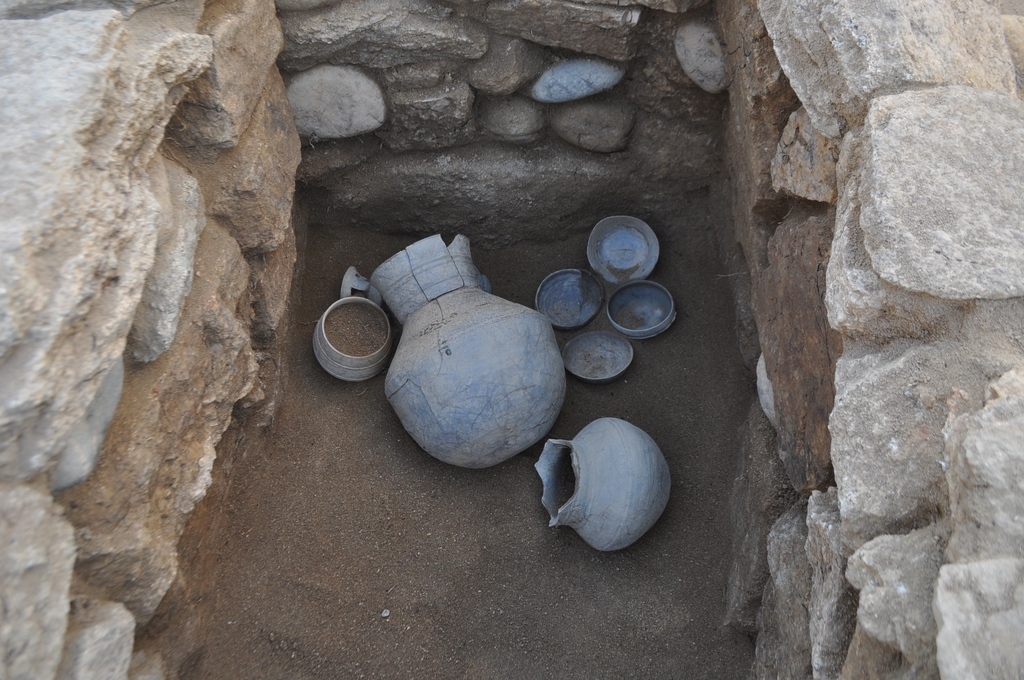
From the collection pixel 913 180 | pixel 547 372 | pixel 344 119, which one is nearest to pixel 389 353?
pixel 547 372

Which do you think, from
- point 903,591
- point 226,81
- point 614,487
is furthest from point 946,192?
point 226,81

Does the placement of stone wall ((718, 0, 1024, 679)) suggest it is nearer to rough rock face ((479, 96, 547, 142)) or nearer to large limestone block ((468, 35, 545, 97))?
large limestone block ((468, 35, 545, 97))

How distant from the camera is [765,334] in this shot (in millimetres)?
2219

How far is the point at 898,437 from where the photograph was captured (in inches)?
53.7

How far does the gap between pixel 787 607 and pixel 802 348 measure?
677 millimetres

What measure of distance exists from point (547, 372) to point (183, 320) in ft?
4.43

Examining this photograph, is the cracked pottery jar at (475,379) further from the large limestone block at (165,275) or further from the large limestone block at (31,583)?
the large limestone block at (31,583)

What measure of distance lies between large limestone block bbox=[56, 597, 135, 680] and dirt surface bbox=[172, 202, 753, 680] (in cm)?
67

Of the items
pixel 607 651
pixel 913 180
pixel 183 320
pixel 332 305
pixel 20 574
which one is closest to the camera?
pixel 20 574

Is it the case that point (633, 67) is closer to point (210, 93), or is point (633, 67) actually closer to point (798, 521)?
point (210, 93)

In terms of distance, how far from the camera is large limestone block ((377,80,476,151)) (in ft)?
9.48

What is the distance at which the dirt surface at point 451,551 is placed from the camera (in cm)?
240

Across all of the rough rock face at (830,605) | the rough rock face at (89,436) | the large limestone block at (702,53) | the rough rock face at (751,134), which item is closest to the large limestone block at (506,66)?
the large limestone block at (702,53)

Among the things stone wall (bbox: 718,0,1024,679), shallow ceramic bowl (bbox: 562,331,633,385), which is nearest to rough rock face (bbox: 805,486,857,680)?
stone wall (bbox: 718,0,1024,679)
